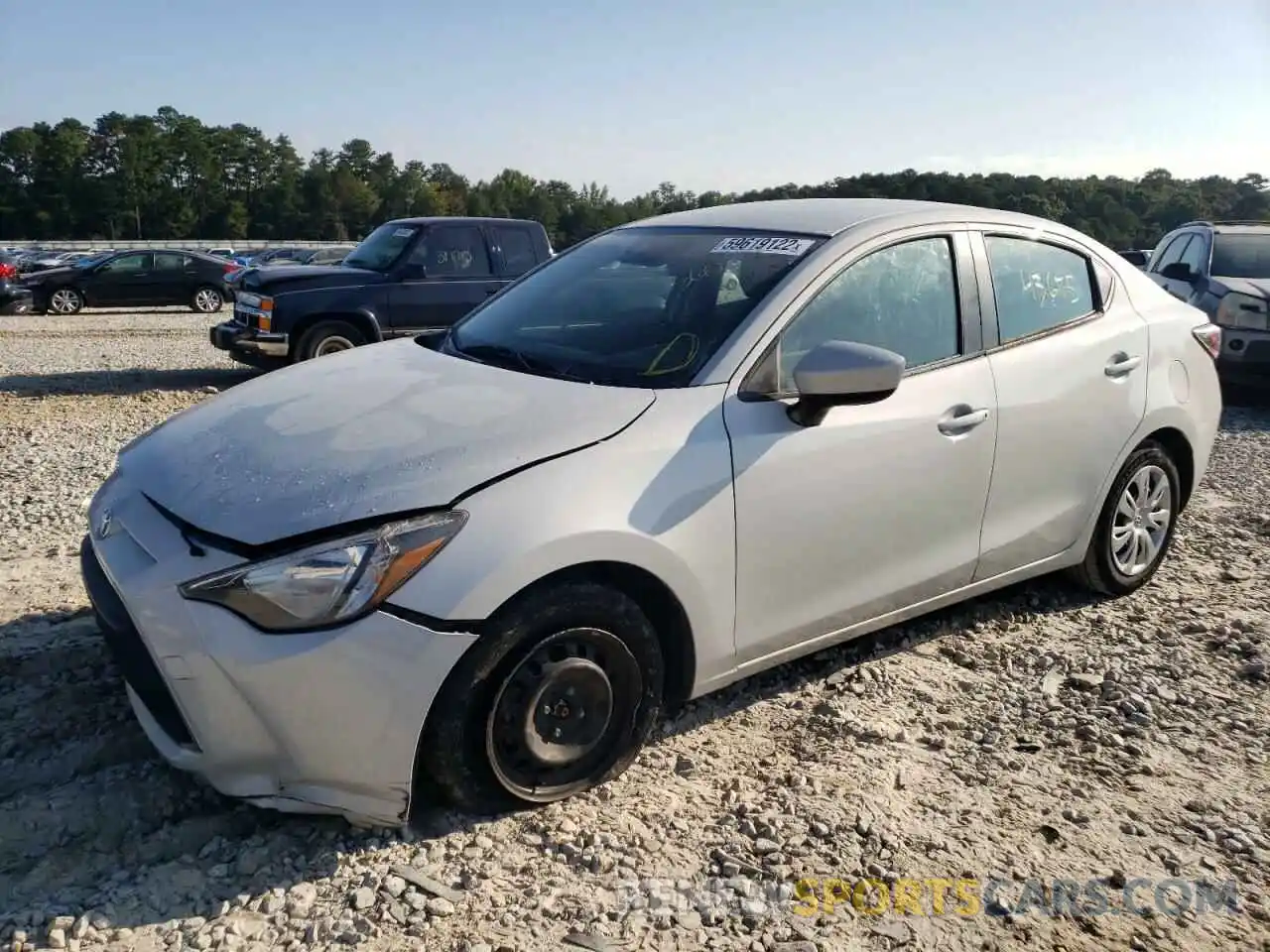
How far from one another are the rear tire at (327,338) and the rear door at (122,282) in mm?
13546

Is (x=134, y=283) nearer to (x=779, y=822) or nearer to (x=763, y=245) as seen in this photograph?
(x=763, y=245)

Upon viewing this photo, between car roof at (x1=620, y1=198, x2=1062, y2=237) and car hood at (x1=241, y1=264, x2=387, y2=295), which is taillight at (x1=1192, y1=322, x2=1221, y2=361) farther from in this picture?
car hood at (x1=241, y1=264, x2=387, y2=295)

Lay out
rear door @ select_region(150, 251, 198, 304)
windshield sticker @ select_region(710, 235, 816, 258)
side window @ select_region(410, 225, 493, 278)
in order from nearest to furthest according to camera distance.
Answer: windshield sticker @ select_region(710, 235, 816, 258) < side window @ select_region(410, 225, 493, 278) < rear door @ select_region(150, 251, 198, 304)

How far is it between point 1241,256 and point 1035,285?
8140 millimetres

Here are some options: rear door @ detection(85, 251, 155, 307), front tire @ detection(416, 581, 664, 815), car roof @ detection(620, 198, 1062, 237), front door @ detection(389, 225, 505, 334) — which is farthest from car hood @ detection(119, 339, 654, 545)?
rear door @ detection(85, 251, 155, 307)

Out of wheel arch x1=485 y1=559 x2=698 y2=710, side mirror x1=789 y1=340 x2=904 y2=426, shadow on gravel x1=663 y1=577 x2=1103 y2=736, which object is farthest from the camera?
shadow on gravel x1=663 y1=577 x2=1103 y2=736

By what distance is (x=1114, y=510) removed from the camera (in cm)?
451

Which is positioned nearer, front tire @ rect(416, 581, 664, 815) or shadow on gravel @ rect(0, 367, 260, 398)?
front tire @ rect(416, 581, 664, 815)

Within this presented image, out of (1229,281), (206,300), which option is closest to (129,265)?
(206,300)

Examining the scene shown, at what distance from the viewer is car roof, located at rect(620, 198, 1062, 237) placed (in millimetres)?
3803

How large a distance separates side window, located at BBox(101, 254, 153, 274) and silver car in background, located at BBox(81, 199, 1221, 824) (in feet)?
68.3

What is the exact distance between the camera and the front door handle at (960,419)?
3.64m

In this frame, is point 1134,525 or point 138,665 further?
point 1134,525

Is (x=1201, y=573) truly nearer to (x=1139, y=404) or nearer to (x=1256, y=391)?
(x=1139, y=404)
